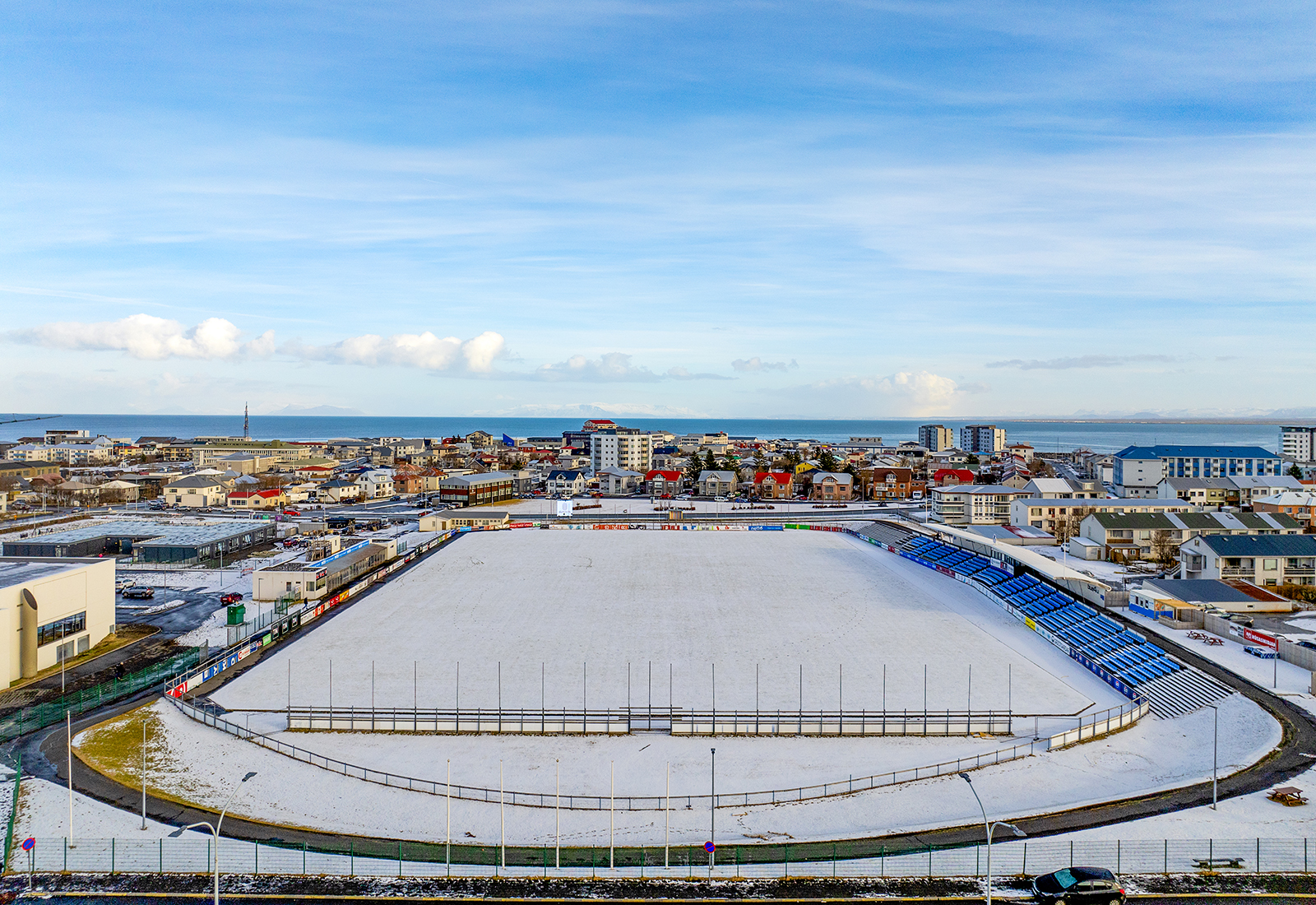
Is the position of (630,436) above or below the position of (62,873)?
above

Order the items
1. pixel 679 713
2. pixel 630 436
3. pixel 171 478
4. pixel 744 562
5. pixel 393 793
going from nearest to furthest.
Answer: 1. pixel 393 793
2. pixel 679 713
3. pixel 744 562
4. pixel 171 478
5. pixel 630 436

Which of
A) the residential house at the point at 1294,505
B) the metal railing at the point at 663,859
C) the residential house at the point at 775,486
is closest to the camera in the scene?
the metal railing at the point at 663,859

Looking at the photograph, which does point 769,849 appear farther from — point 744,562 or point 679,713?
point 744,562

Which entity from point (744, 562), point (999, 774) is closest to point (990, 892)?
point (999, 774)

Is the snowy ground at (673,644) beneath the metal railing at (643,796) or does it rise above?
above

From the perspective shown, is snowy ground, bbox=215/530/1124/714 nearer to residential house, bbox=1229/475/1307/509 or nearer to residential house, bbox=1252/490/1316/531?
residential house, bbox=1252/490/1316/531

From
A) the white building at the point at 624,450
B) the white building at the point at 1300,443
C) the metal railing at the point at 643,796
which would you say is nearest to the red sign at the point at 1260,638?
the metal railing at the point at 643,796

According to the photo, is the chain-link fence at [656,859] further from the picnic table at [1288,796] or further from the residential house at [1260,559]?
the residential house at [1260,559]
